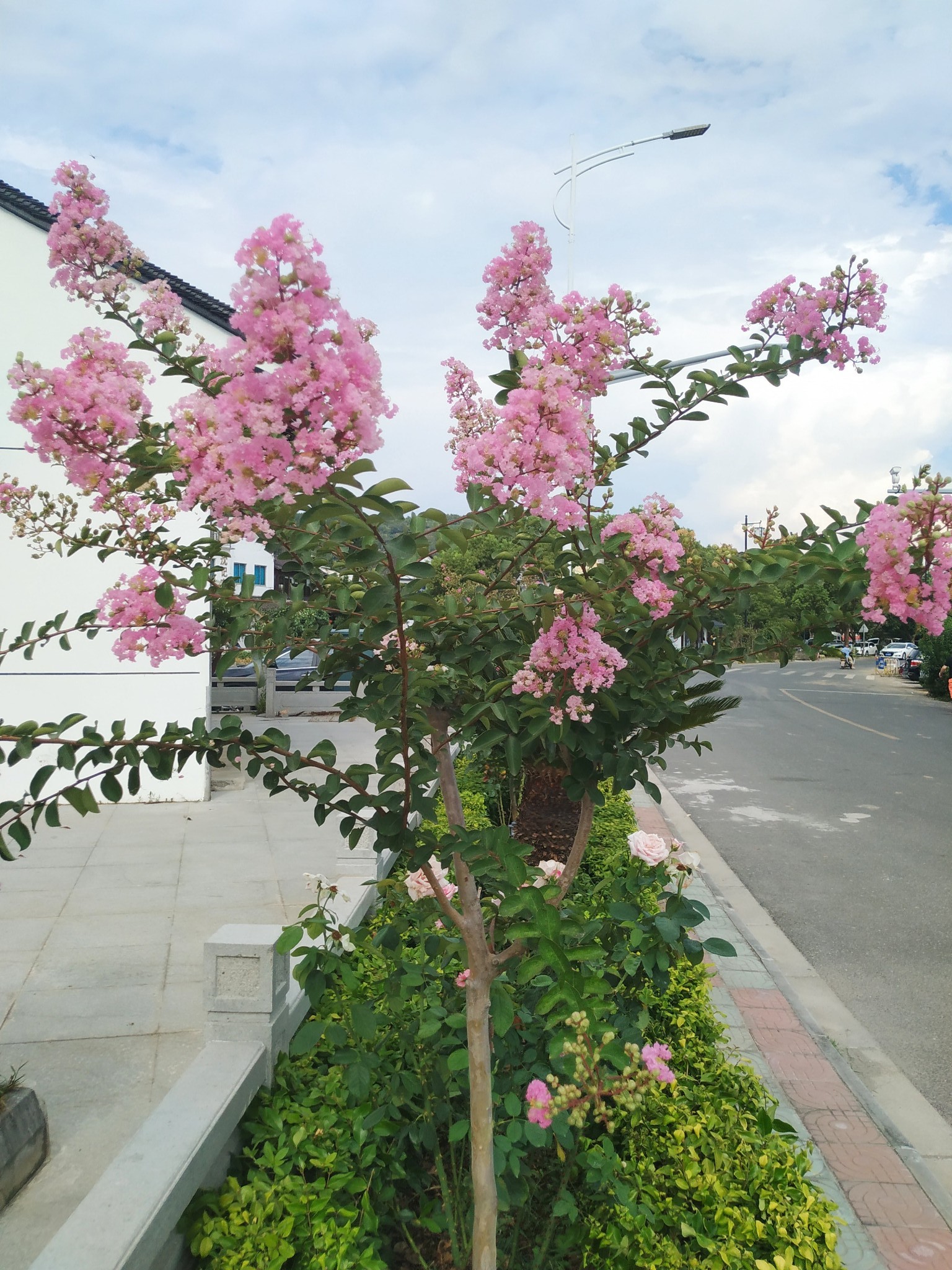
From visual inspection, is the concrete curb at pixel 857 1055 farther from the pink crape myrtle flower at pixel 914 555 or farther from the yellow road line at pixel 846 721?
the yellow road line at pixel 846 721

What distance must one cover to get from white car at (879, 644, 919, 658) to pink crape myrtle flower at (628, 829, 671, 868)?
40122 mm

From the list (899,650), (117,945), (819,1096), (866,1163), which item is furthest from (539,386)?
(899,650)

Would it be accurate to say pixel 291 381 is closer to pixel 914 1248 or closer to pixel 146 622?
pixel 146 622

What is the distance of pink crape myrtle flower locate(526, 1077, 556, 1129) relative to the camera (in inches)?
85.8

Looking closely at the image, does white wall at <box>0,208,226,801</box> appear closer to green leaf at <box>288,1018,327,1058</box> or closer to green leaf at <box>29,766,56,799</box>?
green leaf at <box>288,1018,327,1058</box>

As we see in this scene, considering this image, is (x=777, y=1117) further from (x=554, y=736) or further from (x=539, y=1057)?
(x=554, y=736)

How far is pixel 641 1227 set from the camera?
2.58m

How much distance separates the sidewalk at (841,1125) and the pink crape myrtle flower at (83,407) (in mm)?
3238

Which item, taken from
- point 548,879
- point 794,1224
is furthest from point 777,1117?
point 548,879

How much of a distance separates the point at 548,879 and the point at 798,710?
21.0 m

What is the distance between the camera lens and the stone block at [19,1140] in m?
3.01

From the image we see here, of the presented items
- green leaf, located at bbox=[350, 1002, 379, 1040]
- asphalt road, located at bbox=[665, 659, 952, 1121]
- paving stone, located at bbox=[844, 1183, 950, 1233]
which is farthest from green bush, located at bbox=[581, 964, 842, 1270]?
asphalt road, located at bbox=[665, 659, 952, 1121]

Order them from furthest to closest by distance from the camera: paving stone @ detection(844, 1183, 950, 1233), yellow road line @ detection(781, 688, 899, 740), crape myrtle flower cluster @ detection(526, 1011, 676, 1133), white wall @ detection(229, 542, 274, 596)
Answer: yellow road line @ detection(781, 688, 899, 740) < white wall @ detection(229, 542, 274, 596) < paving stone @ detection(844, 1183, 950, 1233) < crape myrtle flower cluster @ detection(526, 1011, 676, 1133)

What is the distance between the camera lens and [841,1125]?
3.77 meters
